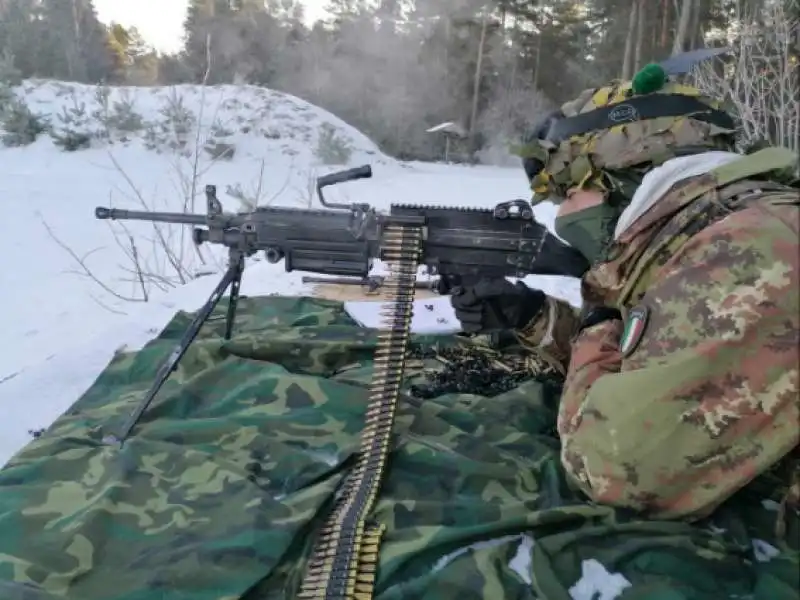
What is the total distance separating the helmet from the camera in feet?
6.96

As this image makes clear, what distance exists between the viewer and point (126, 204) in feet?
38.2

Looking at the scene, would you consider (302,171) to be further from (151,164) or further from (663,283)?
(663,283)

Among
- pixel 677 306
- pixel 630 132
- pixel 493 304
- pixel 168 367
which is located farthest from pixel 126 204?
pixel 677 306

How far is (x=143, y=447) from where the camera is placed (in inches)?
92.9

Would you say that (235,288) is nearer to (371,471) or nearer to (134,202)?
(371,471)

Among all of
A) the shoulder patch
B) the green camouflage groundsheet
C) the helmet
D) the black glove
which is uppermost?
the helmet

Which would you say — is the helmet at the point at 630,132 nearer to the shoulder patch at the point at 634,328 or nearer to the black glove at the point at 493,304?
the black glove at the point at 493,304

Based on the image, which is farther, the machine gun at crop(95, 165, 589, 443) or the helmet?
the machine gun at crop(95, 165, 589, 443)

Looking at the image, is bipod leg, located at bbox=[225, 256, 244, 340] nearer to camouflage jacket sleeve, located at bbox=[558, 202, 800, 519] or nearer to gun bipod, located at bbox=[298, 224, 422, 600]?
gun bipod, located at bbox=[298, 224, 422, 600]

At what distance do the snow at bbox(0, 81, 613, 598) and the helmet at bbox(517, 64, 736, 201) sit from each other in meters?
1.12

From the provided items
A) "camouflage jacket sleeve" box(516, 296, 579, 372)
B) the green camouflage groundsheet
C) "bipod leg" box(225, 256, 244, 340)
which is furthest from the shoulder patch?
"bipod leg" box(225, 256, 244, 340)

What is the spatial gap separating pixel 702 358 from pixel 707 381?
2.2 inches

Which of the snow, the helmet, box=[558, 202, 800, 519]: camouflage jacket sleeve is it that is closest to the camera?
box=[558, 202, 800, 519]: camouflage jacket sleeve

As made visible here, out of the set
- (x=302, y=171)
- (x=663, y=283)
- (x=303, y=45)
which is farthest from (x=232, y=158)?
(x=303, y=45)
